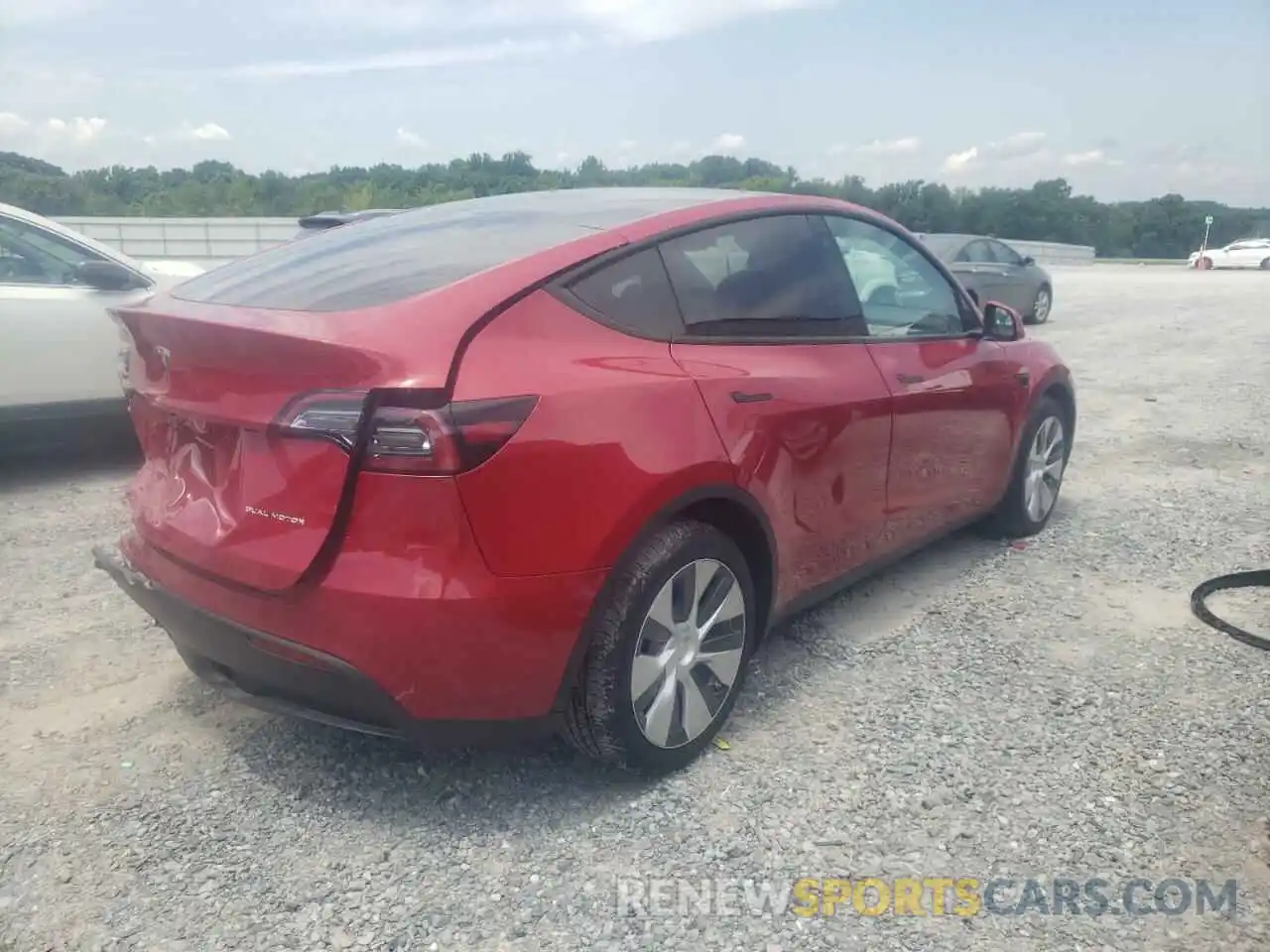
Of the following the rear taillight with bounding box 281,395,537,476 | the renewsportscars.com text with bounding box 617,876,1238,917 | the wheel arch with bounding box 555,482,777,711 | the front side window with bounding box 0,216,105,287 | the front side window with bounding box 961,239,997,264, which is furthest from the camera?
the front side window with bounding box 961,239,997,264

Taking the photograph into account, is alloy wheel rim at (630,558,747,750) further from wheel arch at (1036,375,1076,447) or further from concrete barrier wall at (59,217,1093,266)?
concrete barrier wall at (59,217,1093,266)

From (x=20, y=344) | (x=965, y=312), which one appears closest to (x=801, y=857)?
(x=965, y=312)

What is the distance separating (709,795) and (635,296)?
1398mm

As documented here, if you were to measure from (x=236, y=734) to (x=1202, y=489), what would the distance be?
545cm

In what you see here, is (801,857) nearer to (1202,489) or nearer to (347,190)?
(1202,489)

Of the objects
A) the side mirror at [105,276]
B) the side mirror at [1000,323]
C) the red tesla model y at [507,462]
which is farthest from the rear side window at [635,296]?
the side mirror at [105,276]

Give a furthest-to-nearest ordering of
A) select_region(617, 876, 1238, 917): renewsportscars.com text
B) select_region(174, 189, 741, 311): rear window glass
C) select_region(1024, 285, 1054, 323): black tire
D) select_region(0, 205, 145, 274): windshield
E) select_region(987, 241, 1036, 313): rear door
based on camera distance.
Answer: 1. select_region(1024, 285, 1054, 323): black tire
2. select_region(987, 241, 1036, 313): rear door
3. select_region(0, 205, 145, 274): windshield
4. select_region(174, 189, 741, 311): rear window glass
5. select_region(617, 876, 1238, 917): renewsportscars.com text

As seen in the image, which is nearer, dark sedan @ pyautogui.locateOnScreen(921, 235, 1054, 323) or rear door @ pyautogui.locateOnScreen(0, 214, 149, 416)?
rear door @ pyautogui.locateOnScreen(0, 214, 149, 416)

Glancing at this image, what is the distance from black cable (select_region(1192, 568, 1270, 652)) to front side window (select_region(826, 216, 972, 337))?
1455 mm

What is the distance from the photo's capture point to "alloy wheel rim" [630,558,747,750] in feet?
9.39

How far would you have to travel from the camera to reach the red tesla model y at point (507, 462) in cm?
242

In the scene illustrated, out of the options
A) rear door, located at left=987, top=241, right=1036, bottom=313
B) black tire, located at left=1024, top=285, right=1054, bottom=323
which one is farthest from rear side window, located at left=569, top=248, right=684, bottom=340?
black tire, located at left=1024, top=285, right=1054, bottom=323

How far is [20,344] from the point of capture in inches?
230

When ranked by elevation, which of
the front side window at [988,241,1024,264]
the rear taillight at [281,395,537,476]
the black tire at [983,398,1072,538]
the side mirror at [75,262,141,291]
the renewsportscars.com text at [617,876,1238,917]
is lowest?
the renewsportscars.com text at [617,876,1238,917]
